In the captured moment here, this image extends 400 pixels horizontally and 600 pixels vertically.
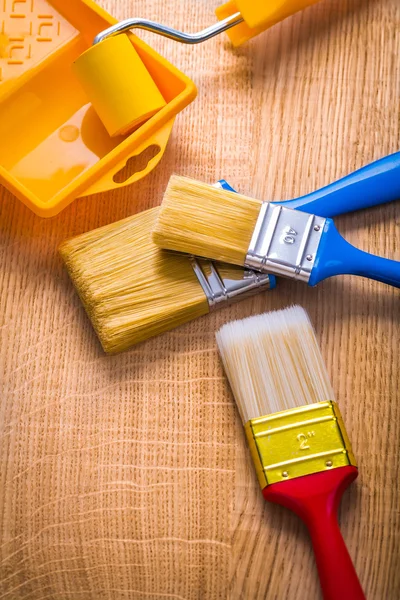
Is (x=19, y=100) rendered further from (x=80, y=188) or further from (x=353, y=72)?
(x=353, y=72)

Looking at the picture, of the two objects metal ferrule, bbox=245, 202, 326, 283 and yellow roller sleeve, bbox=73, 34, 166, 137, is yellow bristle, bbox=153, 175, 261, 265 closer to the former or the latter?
metal ferrule, bbox=245, 202, 326, 283

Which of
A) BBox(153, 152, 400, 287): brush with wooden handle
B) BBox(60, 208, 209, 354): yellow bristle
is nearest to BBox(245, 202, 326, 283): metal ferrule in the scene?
BBox(153, 152, 400, 287): brush with wooden handle

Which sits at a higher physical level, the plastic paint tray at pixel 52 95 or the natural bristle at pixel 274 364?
the plastic paint tray at pixel 52 95

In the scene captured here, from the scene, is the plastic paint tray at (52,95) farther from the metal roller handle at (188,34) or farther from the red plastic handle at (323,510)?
the red plastic handle at (323,510)

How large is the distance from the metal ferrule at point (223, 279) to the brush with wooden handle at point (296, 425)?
48 mm

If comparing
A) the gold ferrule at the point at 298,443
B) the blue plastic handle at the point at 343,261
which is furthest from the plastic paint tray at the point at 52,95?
the gold ferrule at the point at 298,443

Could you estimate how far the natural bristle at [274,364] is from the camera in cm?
98

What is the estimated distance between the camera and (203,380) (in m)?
1.05

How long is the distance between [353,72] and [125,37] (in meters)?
0.37

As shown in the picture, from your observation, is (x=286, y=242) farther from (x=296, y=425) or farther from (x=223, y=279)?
(x=296, y=425)

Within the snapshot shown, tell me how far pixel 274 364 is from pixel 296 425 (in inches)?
3.5

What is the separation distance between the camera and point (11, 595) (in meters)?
1.00

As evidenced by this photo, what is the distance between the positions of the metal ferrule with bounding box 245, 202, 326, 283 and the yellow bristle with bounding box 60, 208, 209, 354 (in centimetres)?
11

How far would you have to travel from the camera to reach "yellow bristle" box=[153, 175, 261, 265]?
1.01 metres
